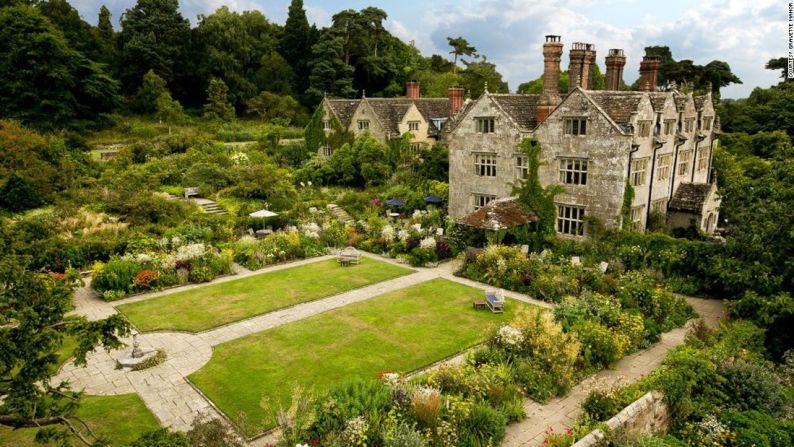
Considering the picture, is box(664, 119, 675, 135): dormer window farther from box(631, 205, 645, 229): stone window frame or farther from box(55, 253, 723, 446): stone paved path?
box(55, 253, 723, 446): stone paved path

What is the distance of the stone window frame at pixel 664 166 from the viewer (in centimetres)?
2516

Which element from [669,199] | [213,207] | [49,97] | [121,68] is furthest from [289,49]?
[669,199]

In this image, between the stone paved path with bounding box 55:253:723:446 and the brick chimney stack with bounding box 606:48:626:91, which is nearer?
the stone paved path with bounding box 55:253:723:446

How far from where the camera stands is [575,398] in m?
13.2

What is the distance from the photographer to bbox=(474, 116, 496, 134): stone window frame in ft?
89.1

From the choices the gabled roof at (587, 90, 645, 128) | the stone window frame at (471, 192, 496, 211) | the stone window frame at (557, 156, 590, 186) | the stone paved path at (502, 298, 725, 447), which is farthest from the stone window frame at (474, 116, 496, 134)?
the stone paved path at (502, 298, 725, 447)

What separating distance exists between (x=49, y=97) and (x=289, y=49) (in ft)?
104

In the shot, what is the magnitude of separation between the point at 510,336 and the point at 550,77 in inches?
616

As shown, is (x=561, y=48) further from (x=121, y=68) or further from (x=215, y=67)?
(x=121, y=68)

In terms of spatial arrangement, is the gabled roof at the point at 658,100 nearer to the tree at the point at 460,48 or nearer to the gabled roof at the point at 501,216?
the gabled roof at the point at 501,216

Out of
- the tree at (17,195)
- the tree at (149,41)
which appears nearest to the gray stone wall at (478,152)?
the tree at (17,195)

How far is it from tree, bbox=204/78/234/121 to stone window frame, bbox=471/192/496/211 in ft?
114

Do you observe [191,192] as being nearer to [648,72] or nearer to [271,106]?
[271,106]

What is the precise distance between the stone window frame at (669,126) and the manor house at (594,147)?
6cm
